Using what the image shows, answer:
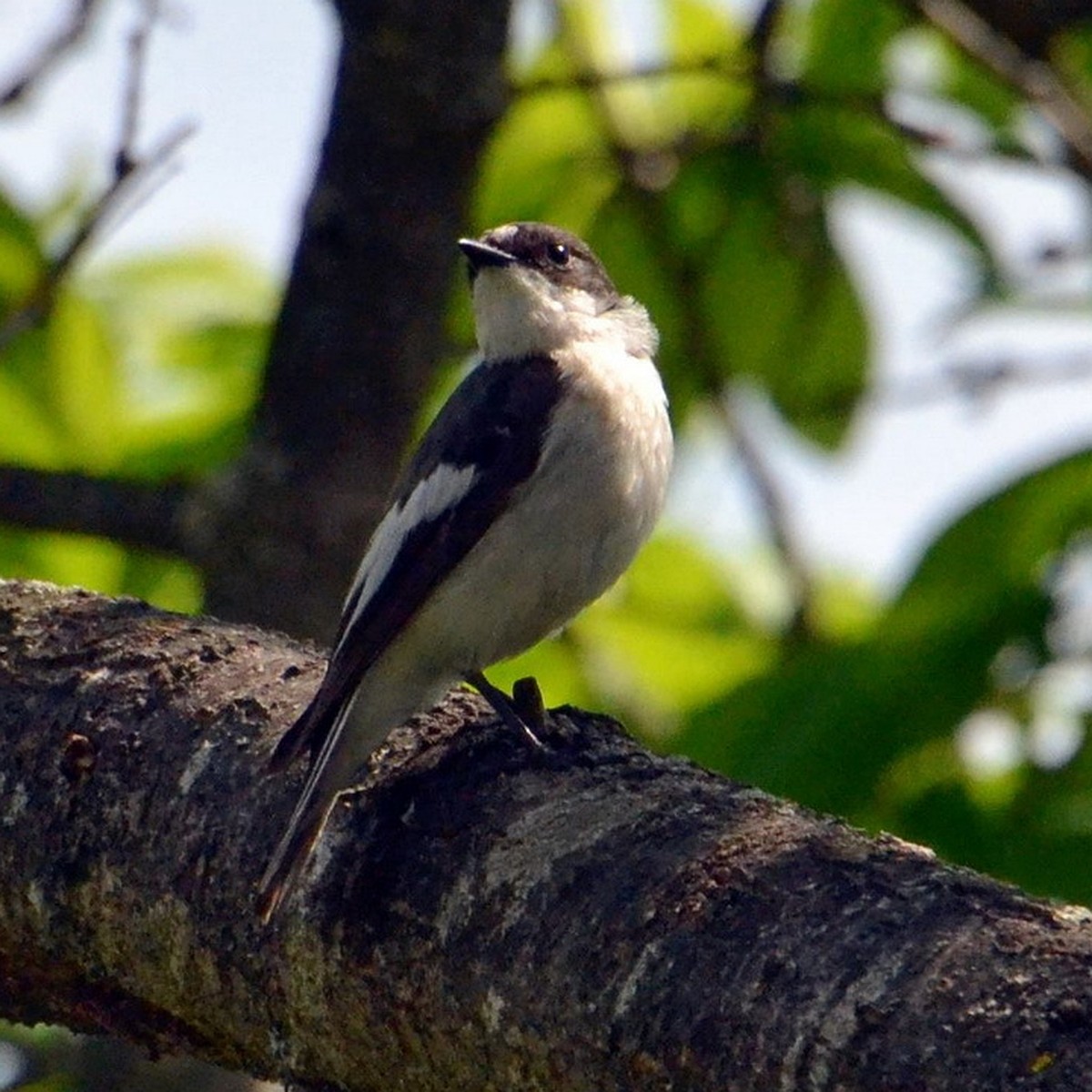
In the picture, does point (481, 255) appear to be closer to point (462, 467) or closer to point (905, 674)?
point (462, 467)

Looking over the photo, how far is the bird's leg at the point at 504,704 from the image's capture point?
2949 mm

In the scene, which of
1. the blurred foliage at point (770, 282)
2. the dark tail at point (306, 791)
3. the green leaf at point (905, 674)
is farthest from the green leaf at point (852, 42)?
the dark tail at point (306, 791)

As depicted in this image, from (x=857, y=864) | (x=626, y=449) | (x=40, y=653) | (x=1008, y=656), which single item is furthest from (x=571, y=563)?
(x=857, y=864)

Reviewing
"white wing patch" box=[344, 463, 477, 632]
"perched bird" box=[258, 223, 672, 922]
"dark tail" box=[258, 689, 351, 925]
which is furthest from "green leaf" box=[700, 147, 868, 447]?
"dark tail" box=[258, 689, 351, 925]

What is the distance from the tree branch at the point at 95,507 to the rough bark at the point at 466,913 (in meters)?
1.11

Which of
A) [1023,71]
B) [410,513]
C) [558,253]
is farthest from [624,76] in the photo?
[410,513]

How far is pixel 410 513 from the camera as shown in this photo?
4.02 m

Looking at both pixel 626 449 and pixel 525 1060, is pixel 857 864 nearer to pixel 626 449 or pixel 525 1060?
pixel 525 1060

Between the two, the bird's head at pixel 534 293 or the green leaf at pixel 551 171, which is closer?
the bird's head at pixel 534 293

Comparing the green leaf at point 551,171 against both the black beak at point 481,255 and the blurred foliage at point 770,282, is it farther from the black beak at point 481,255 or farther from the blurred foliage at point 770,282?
the black beak at point 481,255

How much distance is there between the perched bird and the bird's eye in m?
0.34

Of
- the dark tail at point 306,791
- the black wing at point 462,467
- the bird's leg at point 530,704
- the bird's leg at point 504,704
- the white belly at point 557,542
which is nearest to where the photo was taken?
the dark tail at point 306,791

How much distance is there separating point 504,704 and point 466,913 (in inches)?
30.4

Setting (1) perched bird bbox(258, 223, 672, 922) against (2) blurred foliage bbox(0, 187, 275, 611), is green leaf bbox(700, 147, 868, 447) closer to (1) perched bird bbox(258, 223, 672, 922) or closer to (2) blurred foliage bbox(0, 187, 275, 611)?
(1) perched bird bbox(258, 223, 672, 922)
